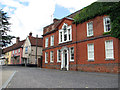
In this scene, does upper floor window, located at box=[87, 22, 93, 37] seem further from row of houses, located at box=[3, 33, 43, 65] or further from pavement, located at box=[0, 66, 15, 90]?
row of houses, located at box=[3, 33, 43, 65]

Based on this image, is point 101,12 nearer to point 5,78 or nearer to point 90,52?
point 90,52

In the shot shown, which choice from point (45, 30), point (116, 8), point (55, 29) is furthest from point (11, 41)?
point (116, 8)

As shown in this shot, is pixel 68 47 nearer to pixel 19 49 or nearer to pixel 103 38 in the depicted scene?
pixel 103 38

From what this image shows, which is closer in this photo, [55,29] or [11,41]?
[55,29]

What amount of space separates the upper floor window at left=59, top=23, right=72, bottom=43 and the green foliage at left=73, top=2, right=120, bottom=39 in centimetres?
202

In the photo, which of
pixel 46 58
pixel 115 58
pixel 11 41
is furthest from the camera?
pixel 11 41

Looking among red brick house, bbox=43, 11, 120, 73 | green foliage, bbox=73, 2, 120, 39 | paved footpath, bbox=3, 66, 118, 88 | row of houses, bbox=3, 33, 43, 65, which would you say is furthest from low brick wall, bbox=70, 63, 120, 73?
row of houses, bbox=3, 33, 43, 65

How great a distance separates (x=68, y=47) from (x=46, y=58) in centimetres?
838

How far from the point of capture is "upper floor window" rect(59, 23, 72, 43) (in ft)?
77.2

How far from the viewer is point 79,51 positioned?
2086 centimetres

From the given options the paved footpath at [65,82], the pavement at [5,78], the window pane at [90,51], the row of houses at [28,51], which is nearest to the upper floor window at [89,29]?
the window pane at [90,51]

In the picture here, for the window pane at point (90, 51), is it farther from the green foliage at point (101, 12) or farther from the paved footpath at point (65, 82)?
the paved footpath at point (65, 82)

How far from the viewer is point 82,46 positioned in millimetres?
20453

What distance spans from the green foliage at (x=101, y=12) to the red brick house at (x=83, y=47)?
0.57m
